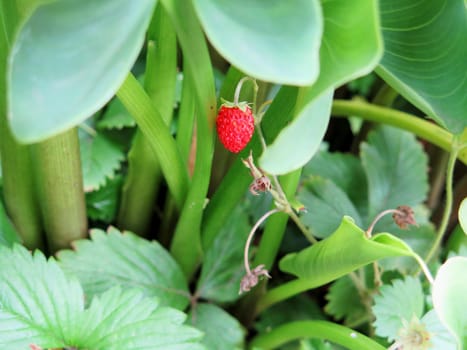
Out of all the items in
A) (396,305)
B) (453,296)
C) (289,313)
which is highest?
(453,296)

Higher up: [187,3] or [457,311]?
[187,3]

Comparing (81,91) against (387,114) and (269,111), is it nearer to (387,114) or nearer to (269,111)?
(269,111)

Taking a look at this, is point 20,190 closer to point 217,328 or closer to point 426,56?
point 217,328

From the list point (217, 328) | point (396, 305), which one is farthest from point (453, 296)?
point (217, 328)

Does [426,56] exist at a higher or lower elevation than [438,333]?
higher

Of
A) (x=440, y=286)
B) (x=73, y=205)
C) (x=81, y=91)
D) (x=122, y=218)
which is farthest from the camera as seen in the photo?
(x=122, y=218)

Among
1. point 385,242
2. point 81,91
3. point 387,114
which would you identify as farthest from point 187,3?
point 387,114

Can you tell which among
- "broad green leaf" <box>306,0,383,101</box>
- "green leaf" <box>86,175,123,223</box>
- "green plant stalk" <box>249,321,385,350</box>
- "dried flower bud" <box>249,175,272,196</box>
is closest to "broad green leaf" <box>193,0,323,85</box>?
"broad green leaf" <box>306,0,383,101</box>
